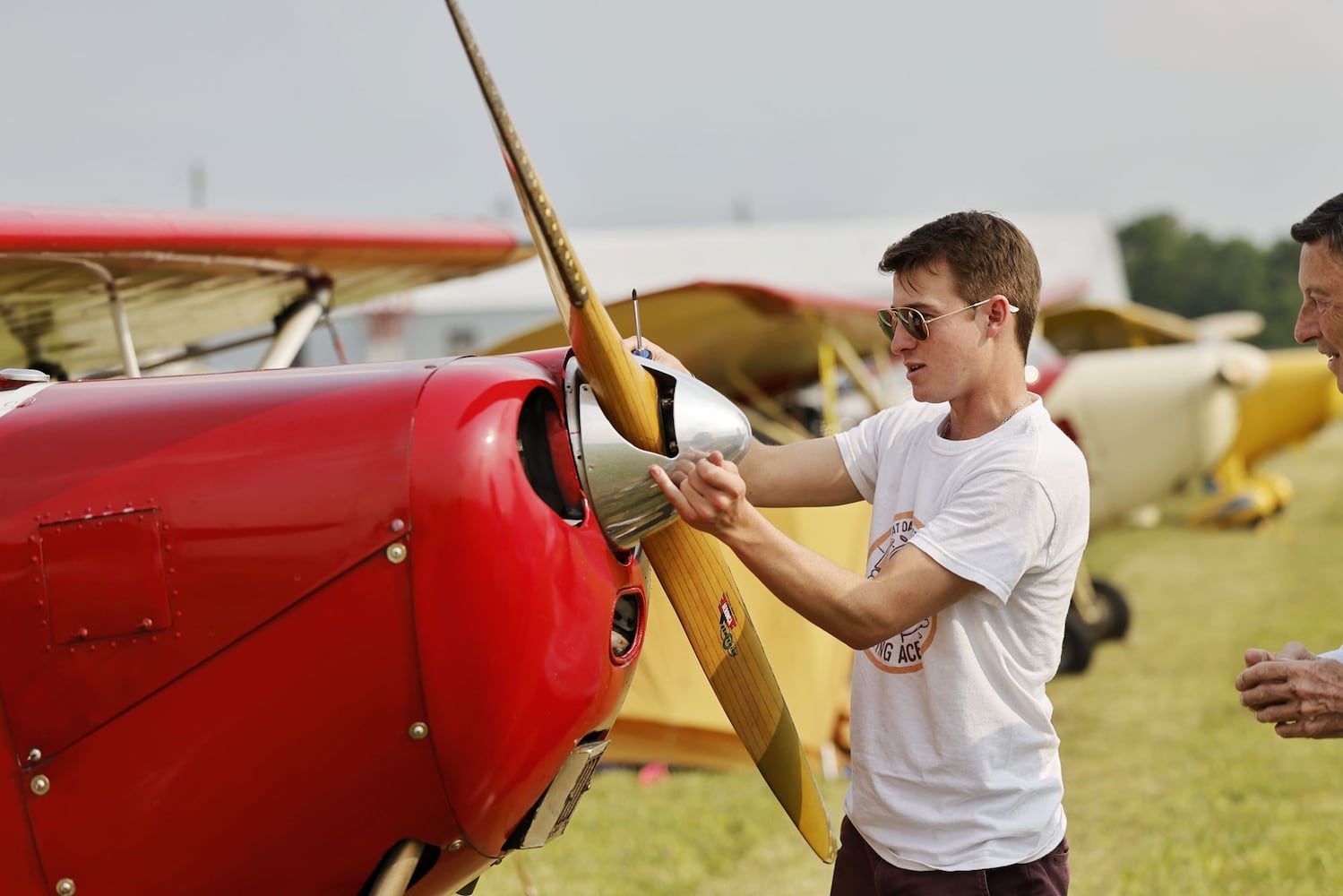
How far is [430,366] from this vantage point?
212 cm

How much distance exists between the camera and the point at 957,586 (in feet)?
6.57

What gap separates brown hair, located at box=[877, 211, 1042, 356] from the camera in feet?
7.01

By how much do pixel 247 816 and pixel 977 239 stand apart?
1574mm

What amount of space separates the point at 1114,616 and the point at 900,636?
282 inches

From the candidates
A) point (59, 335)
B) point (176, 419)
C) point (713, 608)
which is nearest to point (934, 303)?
point (713, 608)

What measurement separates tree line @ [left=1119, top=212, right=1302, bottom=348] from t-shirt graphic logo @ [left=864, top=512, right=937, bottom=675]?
3106 inches

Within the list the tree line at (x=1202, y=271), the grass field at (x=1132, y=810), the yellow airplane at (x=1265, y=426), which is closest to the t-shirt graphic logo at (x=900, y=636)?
the grass field at (x=1132, y=810)

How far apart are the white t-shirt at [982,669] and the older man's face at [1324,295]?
53 cm

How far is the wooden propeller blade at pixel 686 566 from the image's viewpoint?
1.93m

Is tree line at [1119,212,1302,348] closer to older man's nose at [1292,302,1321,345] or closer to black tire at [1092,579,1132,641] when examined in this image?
black tire at [1092,579,1132,641]

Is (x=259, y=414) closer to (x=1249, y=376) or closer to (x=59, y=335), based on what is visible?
(x=59, y=335)

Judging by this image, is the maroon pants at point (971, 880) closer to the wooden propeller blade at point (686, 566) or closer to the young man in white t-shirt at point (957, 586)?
the young man in white t-shirt at point (957, 586)

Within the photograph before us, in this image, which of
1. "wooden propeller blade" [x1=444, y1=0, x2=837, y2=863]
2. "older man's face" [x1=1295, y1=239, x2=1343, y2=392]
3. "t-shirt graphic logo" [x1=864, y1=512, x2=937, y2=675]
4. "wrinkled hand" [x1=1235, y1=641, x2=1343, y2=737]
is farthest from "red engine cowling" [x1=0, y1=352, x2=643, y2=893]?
"older man's face" [x1=1295, y1=239, x2=1343, y2=392]

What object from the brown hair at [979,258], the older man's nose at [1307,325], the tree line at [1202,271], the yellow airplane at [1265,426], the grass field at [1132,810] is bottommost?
the tree line at [1202,271]
